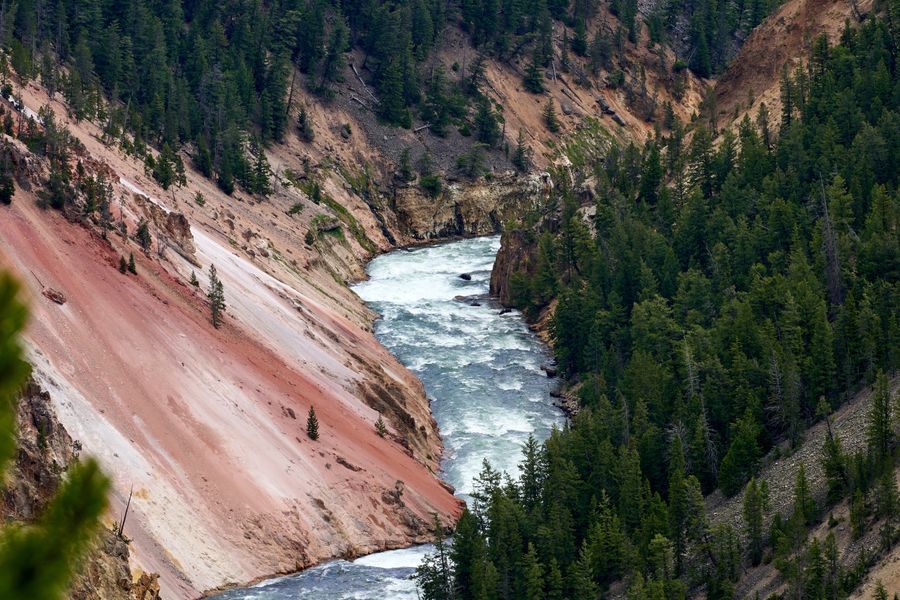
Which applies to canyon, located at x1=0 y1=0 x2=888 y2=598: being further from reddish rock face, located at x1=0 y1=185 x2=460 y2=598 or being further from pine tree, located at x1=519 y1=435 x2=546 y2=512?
pine tree, located at x1=519 y1=435 x2=546 y2=512

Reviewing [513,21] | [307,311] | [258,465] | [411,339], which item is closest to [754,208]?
[411,339]

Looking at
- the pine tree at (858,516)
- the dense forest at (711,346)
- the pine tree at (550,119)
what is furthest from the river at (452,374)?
the pine tree at (550,119)

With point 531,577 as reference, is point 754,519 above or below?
above

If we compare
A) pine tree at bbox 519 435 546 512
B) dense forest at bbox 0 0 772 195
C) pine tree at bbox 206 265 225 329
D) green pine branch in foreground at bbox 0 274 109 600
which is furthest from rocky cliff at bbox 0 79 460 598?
green pine branch in foreground at bbox 0 274 109 600

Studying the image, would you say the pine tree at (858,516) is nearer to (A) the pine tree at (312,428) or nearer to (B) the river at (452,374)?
(B) the river at (452,374)

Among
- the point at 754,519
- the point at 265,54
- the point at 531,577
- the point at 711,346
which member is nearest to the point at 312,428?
the point at 531,577

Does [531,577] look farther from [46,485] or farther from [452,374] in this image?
[452,374]

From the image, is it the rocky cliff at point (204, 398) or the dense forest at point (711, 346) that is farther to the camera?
the rocky cliff at point (204, 398)
